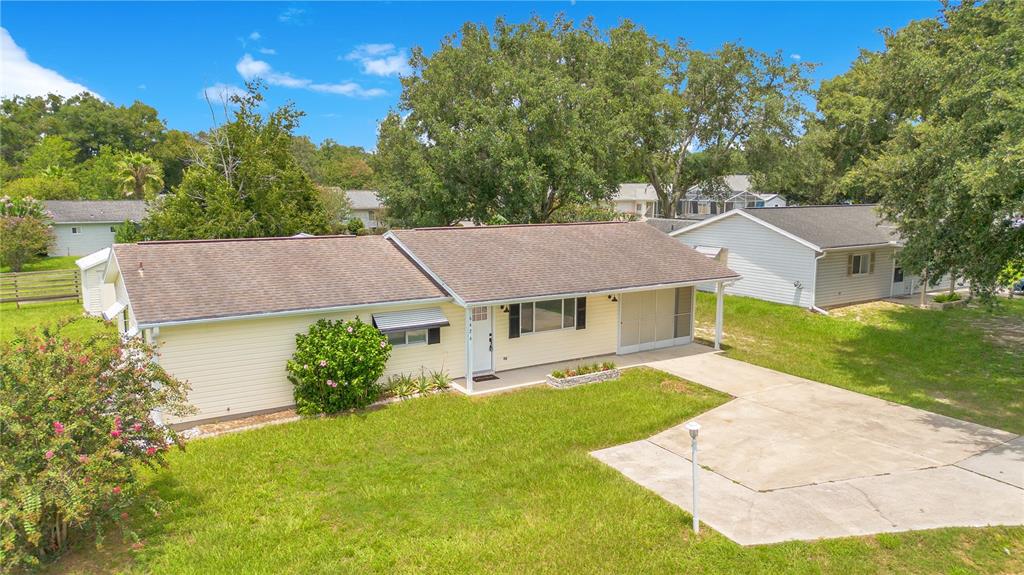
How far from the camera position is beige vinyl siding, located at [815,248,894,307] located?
22875 millimetres

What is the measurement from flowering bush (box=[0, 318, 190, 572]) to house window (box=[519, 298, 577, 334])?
30.7 feet

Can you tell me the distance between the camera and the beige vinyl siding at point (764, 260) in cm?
2259

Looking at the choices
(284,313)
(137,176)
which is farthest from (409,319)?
(137,176)

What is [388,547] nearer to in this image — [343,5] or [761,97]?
[343,5]

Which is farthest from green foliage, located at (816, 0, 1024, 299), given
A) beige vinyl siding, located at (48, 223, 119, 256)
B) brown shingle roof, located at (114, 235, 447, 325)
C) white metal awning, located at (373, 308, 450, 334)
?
beige vinyl siding, located at (48, 223, 119, 256)

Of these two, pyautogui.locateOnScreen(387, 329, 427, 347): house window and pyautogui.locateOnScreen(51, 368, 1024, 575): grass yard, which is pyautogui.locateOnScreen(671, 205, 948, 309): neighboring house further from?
pyautogui.locateOnScreen(387, 329, 427, 347): house window

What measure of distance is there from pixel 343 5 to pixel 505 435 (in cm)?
1967

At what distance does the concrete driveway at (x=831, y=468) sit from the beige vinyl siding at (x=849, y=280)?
10478mm

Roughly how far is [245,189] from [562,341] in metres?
18.7

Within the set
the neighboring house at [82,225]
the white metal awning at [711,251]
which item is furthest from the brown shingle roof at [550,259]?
the neighboring house at [82,225]

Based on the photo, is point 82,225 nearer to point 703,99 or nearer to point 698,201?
point 703,99

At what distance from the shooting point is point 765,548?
7.36 metres

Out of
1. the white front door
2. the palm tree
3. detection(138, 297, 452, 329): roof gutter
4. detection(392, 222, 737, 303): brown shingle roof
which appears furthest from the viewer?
the palm tree

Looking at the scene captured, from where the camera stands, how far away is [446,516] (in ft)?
27.1
